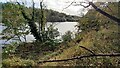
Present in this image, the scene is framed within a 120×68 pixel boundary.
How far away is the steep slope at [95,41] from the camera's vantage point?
8.25 ft

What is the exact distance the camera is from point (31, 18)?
2.83m

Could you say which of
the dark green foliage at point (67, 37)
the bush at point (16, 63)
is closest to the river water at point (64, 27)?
the dark green foliage at point (67, 37)

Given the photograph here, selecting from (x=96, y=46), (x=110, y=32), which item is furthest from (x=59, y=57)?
(x=110, y=32)

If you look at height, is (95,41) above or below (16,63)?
above

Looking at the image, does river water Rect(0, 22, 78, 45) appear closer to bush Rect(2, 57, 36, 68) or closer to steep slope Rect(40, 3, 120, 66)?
steep slope Rect(40, 3, 120, 66)

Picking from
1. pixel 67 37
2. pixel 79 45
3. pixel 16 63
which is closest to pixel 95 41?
pixel 79 45

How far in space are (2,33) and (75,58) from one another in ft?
2.88

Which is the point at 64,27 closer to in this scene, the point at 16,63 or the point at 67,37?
the point at 67,37

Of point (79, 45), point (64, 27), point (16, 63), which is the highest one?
point (64, 27)

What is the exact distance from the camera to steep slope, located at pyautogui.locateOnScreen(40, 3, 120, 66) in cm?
251

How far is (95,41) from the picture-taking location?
103 inches

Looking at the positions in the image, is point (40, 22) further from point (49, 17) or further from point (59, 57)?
point (59, 57)

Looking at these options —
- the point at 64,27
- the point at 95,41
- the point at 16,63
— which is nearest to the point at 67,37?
the point at 64,27

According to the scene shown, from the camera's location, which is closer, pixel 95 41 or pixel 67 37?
pixel 95 41
